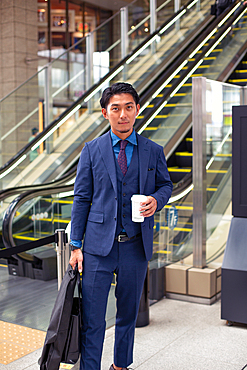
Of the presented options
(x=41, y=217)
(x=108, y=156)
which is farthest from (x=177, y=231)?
(x=108, y=156)

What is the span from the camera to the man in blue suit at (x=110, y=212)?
2391 mm

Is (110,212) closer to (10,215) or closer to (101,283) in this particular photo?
(101,283)

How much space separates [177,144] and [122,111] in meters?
5.04

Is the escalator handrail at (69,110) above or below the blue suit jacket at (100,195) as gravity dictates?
above

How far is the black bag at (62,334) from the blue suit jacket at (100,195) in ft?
0.80

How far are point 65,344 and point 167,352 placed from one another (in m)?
1.14

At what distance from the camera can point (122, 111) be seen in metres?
2.36

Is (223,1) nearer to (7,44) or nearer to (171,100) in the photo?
(171,100)

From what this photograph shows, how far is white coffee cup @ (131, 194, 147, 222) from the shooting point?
2.31 metres

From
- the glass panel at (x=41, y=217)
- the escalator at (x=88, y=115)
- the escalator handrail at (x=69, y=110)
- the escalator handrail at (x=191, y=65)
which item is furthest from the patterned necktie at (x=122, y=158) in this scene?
the escalator handrail at (x=69, y=110)

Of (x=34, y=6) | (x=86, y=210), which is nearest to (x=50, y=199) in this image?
(x=86, y=210)

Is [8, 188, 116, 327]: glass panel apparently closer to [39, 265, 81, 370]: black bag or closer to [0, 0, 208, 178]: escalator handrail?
[0, 0, 208, 178]: escalator handrail

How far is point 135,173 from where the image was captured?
246 centimetres

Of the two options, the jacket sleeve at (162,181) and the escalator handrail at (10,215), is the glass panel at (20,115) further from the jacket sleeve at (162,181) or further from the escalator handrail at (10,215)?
the jacket sleeve at (162,181)
